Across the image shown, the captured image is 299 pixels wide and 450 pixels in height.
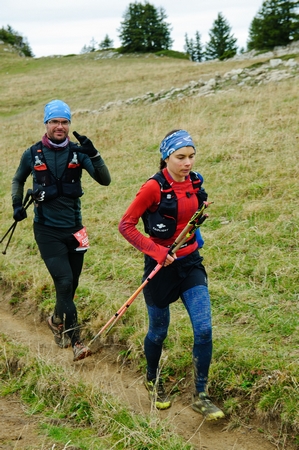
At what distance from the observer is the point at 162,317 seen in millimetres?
4352

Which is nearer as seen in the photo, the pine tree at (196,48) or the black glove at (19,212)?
the black glove at (19,212)

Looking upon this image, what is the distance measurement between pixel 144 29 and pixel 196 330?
2424 inches

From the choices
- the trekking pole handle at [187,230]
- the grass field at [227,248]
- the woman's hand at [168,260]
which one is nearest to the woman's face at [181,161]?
the trekking pole handle at [187,230]

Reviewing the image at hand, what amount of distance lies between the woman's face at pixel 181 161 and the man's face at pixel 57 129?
1668 millimetres

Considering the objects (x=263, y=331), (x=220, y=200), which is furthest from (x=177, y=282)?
(x=220, y=200)

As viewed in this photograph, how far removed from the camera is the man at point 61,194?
530 centimetres

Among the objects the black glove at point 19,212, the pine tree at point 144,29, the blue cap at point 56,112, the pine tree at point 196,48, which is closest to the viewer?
the blue cap at point 56,112

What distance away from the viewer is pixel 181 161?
161 inches

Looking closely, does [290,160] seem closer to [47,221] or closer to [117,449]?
[47,221]

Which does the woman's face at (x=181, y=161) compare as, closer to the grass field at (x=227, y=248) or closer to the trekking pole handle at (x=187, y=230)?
the trekking pole handle at (x=187, y=230)

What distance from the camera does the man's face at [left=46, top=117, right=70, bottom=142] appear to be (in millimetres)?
5234

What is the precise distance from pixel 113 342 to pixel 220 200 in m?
4.00

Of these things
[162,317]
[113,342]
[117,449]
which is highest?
[162,317]

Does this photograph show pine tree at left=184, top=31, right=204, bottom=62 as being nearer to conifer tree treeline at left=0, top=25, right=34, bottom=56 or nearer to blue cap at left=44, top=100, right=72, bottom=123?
conifer tree treeline at left=0, top=25, right=34, bottom=56
